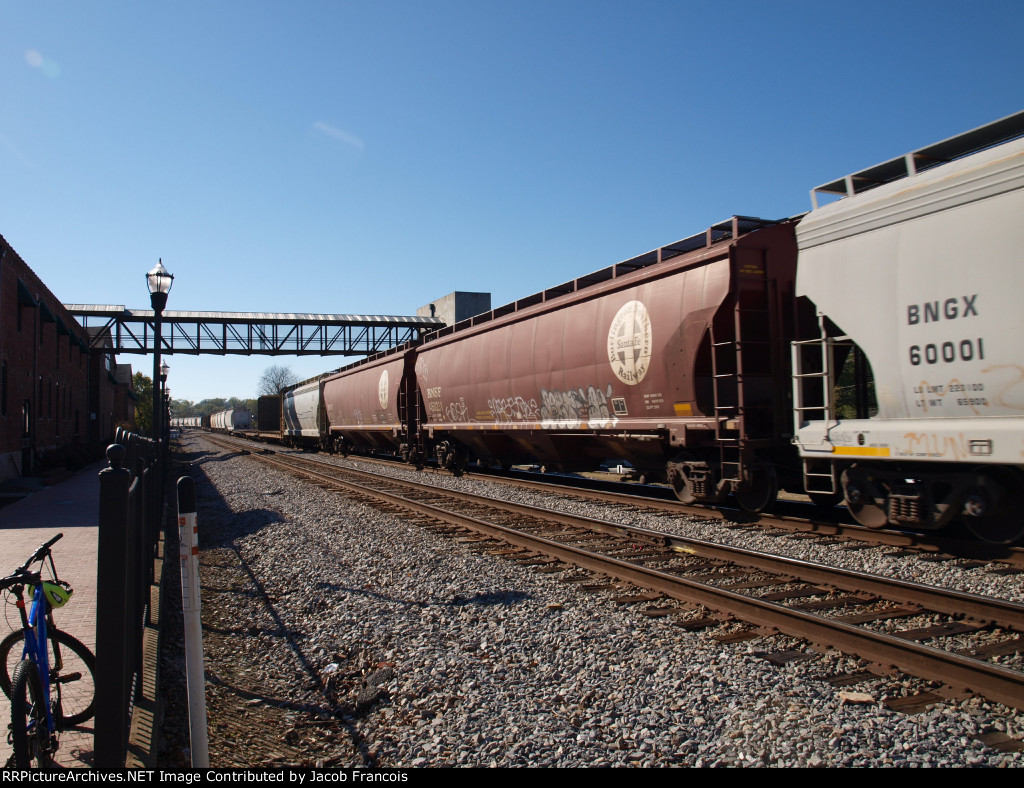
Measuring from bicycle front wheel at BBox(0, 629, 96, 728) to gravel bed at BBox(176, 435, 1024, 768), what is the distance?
0.74 metres

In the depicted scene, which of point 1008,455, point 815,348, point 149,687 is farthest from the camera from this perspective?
point 815,348

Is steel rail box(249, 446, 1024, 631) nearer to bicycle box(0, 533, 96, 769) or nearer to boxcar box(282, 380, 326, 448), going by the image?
bicycle box(0, 533, 96, 769)

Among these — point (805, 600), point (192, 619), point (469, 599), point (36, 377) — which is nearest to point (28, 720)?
point (192, 619)

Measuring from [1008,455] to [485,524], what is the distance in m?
6.13

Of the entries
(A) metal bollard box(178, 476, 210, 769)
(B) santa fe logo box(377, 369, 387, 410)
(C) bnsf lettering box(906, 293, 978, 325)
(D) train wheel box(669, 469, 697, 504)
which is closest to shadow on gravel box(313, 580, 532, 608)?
(A) metal bollard box(178, 476, 210, 769)

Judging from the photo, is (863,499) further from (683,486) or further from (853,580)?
(683,486)

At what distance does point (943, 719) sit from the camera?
363cm

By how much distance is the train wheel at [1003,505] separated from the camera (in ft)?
21.0

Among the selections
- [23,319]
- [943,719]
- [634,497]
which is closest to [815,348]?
Answer: [634,497]

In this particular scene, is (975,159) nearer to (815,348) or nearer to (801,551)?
(815,348)

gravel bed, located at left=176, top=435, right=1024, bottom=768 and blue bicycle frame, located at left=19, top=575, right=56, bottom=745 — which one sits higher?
blue bicycle frame, located at left=19, top=575, right=56, bottom=745

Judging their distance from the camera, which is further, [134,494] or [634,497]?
[634,497]

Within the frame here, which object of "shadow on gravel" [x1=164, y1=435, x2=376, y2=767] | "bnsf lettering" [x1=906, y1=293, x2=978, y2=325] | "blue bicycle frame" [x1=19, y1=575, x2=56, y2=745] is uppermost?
"bnsf lettering" [x1=906, y1=293, x2=978, y2=325]

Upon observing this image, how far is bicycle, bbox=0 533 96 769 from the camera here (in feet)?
9.74
